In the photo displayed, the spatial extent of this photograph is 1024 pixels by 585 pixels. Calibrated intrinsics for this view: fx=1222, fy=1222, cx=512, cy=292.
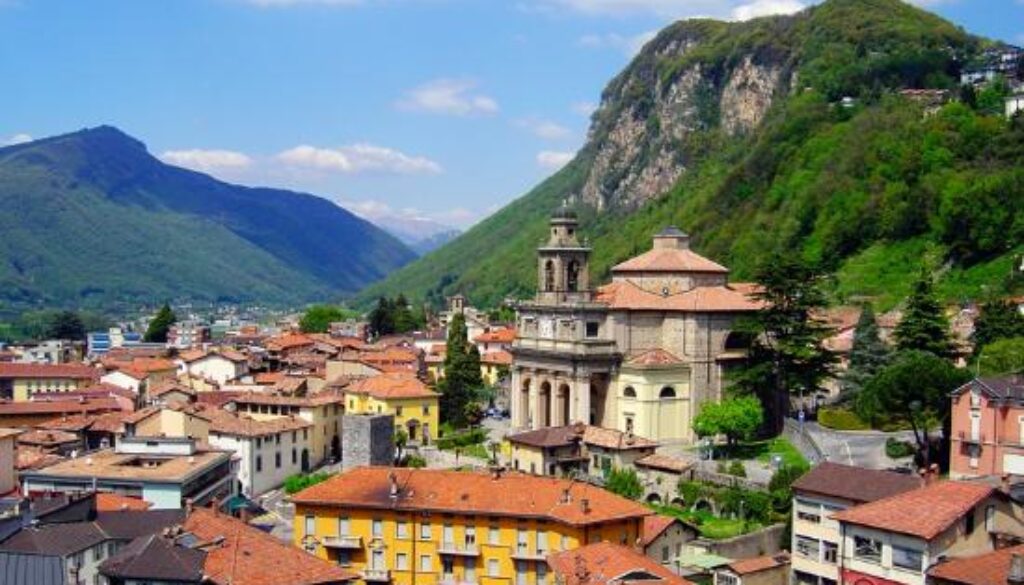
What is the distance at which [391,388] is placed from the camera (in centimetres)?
7706

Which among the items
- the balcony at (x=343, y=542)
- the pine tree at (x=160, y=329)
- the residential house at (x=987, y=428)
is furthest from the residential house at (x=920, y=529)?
the pine tree at (x=160, y=329)

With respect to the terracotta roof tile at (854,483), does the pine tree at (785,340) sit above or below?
above

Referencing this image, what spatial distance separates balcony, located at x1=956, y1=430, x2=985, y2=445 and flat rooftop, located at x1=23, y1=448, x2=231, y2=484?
3369cm

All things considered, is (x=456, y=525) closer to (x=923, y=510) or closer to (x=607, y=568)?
(x=607, y=568)

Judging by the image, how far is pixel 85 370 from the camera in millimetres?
101312

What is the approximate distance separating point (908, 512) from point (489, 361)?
2656 inches

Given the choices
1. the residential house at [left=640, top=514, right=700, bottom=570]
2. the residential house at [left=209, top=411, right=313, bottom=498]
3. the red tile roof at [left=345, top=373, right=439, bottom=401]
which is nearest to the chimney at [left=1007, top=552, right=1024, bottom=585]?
the residential house at [left=640, top=514, right=700, bottom=570]

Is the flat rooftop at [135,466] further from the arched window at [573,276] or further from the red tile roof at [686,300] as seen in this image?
the red tile roof at [686,300]

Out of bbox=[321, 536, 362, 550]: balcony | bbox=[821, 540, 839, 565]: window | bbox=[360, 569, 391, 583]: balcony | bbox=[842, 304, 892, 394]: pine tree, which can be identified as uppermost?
bbox=[842, 304, 892, 394]: pine tree

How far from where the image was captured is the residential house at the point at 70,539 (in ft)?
133

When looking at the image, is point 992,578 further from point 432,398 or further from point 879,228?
point 879,228

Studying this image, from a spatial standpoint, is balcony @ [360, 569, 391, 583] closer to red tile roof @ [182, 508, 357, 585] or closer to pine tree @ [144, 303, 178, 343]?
red tile roof @ [182, 508, 357, 585]

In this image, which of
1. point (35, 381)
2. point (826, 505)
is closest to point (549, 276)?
point (826, 505)

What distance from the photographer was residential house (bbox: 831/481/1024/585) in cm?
3906
